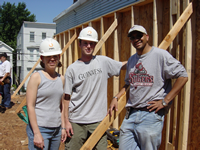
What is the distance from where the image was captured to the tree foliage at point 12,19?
4334 cm

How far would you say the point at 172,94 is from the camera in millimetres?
2172

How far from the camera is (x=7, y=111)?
27.6 feet

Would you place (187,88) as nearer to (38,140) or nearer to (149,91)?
(149,91)

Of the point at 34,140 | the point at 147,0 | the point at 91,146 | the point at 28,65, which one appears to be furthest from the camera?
the point at 28,65

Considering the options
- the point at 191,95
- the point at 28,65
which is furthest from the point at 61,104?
the point at 28,65

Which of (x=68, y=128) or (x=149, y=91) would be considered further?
(x=68, y=128)

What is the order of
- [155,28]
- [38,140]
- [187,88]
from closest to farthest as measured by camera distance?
1. [38,140]
2. [187,88]
3. [155,28]

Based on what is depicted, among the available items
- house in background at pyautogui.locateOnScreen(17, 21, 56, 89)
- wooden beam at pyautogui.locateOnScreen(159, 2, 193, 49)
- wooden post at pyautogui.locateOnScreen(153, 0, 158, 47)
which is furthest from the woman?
house in background at pyautogui.locateOnScreen(17, 21, 56, 89)

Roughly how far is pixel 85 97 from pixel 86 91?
79mm

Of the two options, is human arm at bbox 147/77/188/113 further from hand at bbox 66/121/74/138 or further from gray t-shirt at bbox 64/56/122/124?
hand at bbox 66/121/74/138

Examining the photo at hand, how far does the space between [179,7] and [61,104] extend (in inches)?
100

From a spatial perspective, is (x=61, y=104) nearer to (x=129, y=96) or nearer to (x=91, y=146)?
(x=91, y=146)

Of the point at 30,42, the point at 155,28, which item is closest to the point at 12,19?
the point at 30,42

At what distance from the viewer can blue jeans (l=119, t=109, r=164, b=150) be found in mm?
2305
